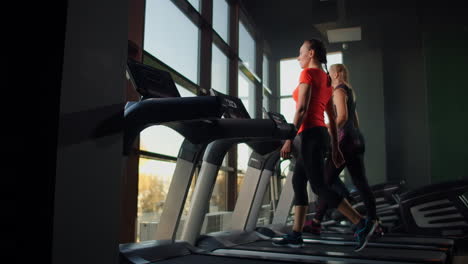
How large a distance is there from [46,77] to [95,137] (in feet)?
0.58

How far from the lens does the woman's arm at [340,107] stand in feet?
9.48

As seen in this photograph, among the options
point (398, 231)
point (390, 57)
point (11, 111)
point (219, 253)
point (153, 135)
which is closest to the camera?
point (11, 111)

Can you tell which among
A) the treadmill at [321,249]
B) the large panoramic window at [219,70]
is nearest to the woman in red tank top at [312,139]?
the treadmill at [321,249]

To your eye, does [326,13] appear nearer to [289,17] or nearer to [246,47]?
[289,17]

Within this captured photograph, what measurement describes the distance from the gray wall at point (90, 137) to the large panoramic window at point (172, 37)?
7.57 ft

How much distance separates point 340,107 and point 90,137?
7.38ft

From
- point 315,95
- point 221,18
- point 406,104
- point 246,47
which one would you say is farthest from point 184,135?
point 406,104

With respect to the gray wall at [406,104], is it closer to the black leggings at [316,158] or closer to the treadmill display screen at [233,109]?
the black leggings at [316,158]

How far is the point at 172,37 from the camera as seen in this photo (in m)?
3.86

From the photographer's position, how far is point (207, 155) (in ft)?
8.11

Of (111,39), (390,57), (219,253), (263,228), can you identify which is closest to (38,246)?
(111,39)

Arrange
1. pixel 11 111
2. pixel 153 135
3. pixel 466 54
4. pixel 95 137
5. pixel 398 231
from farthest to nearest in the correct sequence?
pixel 466 54 → pixel 398 231 → pixel 153 135 → pixel 95 137 → pixel 11 111

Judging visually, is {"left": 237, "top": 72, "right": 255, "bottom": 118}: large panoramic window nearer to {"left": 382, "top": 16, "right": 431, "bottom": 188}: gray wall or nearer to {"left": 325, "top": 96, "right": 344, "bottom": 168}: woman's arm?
{"left": 382, "top": 16, "right": 431, "bottom": 188}: gray wall

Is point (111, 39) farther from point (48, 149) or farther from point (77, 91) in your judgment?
point (48, 149)
